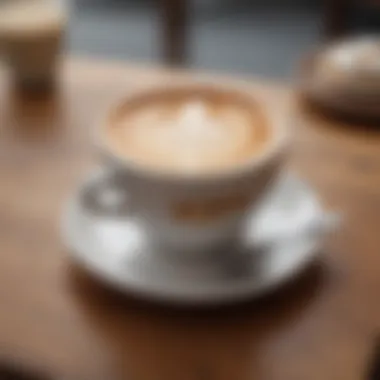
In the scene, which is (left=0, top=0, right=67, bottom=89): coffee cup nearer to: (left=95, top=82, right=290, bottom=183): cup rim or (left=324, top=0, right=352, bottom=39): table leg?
(left=95, top=82, right=290, bottom=183): cup rim

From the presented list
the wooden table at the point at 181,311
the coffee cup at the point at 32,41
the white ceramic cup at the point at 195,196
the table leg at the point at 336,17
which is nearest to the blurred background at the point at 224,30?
the table leg at the point at 336,17

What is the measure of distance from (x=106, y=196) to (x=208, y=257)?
0.09m

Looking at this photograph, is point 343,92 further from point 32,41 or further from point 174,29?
point 174,29

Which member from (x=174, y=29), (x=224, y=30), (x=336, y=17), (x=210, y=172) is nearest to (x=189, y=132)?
(x=210, y=172)

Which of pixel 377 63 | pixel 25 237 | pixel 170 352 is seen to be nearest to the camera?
pixel 170 352

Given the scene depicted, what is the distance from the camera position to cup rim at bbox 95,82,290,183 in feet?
1.99

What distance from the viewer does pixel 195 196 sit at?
611mm

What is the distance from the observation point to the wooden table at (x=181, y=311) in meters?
0.58

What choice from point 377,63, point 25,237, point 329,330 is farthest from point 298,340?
point 377,63

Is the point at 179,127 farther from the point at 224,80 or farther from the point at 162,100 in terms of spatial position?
the point at 224,80

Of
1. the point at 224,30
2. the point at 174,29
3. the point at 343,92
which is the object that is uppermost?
the point at 343,92

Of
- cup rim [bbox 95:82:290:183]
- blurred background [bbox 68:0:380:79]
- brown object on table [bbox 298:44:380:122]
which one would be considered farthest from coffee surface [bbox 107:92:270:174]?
blurred background [bbox 68:0:380:79]

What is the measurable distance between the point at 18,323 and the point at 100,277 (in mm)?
63

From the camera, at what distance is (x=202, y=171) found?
0.62 m
